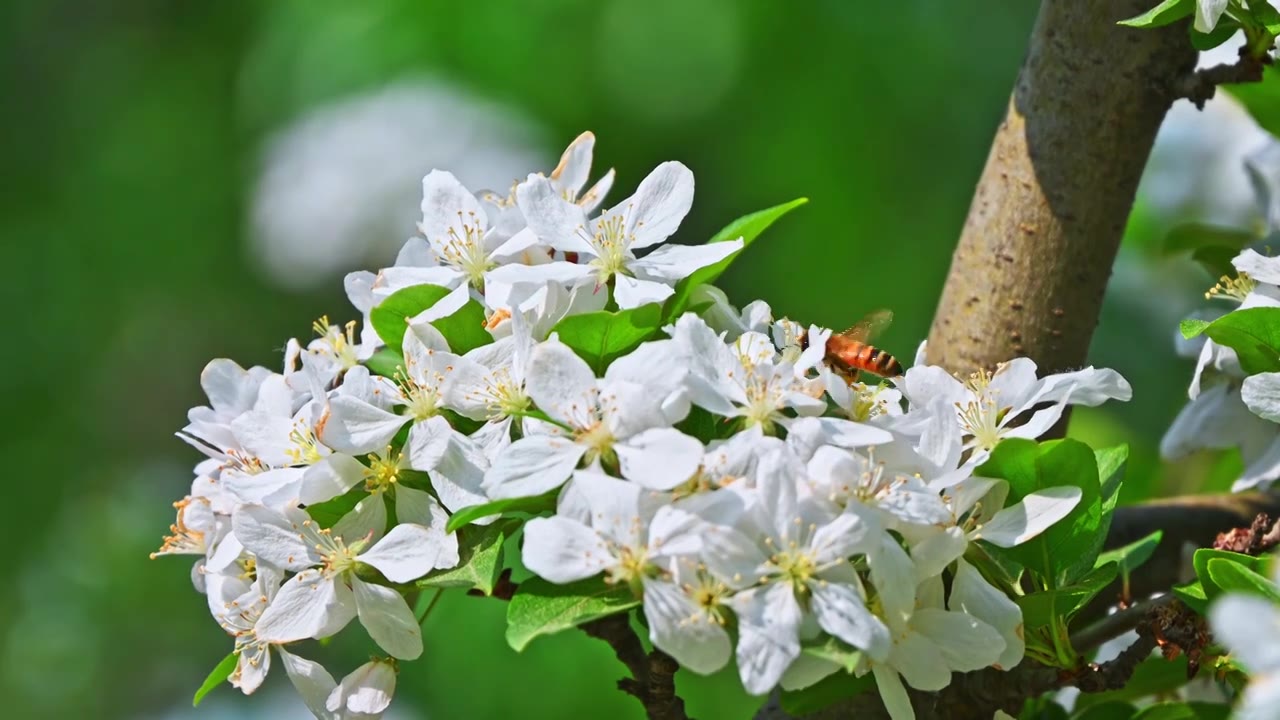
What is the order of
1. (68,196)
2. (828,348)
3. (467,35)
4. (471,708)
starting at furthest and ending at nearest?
(68,196) → (467,35) → (471,708) → (828,348)

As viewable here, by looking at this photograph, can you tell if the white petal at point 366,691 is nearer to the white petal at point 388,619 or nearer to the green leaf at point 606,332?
the white petal at point 388,619

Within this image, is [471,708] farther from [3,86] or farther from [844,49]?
[3,86]

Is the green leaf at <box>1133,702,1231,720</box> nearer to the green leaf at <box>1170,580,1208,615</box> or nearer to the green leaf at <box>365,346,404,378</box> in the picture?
the green leaf at <box>1170,580,1208,615</box>

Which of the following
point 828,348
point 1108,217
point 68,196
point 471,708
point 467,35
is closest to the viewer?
point 828,348

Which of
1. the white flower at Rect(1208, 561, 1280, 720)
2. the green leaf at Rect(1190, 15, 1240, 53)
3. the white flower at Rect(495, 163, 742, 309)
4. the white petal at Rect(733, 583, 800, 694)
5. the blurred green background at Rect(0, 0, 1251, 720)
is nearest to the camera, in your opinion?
the white flower at Rect(1208, 561, 1280, 720)

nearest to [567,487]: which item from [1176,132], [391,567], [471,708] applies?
[391,567]

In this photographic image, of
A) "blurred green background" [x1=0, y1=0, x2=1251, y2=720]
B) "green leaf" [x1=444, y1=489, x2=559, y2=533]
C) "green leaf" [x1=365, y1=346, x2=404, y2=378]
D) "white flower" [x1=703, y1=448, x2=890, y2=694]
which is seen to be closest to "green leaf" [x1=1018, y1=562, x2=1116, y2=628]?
"white flower" [x1=703, y1=448, x2=890, y2=694]
